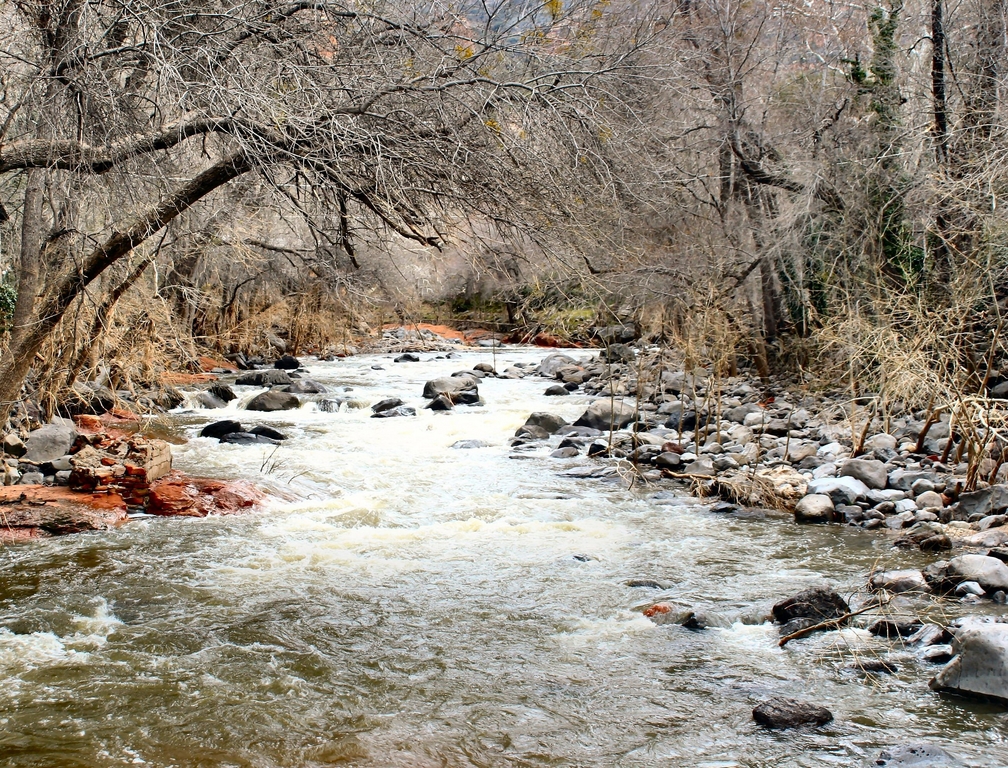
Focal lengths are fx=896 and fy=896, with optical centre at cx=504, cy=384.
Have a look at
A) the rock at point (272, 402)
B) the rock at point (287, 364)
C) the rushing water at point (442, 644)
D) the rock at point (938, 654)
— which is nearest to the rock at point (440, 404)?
the rock at point (272, 402)

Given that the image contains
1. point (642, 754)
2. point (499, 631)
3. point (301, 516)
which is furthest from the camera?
point (301, 516)

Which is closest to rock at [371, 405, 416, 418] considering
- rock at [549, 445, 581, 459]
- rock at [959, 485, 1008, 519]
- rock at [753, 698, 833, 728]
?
rock at [549, 445, 581, 459]

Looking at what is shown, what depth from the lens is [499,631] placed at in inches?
229

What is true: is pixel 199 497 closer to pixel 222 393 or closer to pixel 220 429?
pixel 220 429

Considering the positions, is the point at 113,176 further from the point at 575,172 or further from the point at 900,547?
the point at 900,547

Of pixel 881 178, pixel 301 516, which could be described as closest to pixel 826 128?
pixel 881 178

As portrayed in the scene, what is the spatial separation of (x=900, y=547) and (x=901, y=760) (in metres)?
3.73

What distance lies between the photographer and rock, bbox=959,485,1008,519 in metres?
7.75

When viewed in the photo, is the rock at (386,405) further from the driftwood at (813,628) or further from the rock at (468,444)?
the driftwood at (813,628)

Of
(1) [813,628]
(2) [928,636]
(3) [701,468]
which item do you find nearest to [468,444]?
(3) [701,468]

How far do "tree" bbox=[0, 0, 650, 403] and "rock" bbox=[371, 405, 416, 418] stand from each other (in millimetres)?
9500

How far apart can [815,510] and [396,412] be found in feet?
28.1

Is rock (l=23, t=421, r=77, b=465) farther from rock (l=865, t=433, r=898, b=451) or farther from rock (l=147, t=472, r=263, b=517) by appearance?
rock (l=865, t=433, r=898, b=451)

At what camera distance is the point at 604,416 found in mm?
14109
